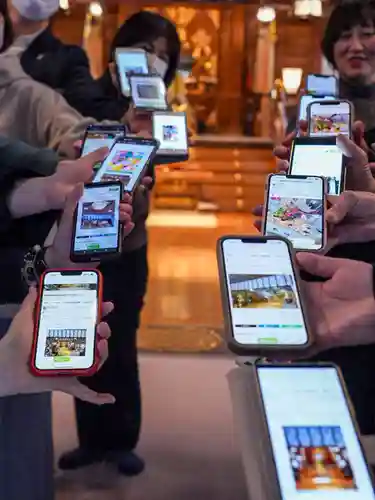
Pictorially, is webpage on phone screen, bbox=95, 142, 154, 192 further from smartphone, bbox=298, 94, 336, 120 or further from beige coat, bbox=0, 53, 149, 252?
smartphone, bbox=298, 94, 336, 120

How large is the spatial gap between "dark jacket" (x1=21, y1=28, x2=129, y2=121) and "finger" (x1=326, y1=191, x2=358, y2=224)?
0.88 metres

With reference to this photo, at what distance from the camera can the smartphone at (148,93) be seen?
165 centimetres

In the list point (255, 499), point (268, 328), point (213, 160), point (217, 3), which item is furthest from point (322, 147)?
point (217, 3)

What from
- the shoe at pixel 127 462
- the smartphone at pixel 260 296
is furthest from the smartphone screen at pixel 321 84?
the shoe at pixel 127 462

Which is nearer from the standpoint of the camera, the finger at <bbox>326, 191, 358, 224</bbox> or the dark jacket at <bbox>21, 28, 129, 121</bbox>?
the finger at <bbox>326, 191, 358, 224</bbox>

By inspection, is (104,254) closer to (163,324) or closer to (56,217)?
(56,217)

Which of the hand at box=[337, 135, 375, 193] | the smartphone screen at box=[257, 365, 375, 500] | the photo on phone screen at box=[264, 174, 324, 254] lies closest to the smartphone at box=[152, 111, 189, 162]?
the hand at box=[337, 135, 375, 193]

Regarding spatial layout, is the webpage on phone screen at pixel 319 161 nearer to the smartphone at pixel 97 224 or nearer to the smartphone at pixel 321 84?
the smartphone at pixel 97 224

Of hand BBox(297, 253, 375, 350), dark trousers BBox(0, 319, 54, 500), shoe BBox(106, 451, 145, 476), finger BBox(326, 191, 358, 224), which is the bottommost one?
shoe BBox(106, 451, 145, 476)

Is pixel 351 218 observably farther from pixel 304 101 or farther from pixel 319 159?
pixel 304 101

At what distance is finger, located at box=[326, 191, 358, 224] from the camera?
108 cm

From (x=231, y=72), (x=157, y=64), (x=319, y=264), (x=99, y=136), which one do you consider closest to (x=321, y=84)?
(x=157, y=64)

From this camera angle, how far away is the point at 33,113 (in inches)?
65.9

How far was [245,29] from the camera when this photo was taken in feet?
29.9
